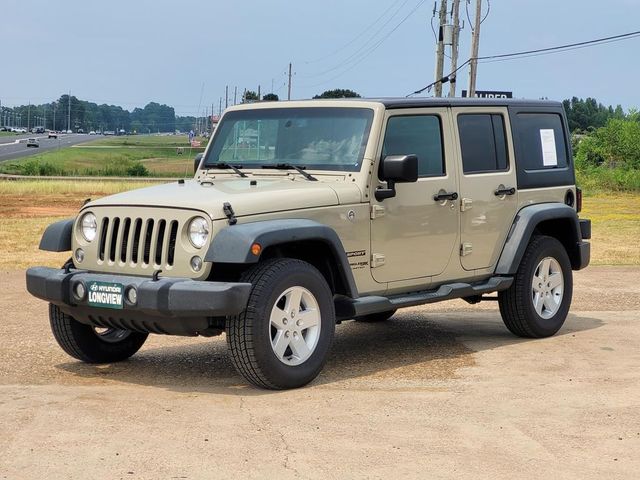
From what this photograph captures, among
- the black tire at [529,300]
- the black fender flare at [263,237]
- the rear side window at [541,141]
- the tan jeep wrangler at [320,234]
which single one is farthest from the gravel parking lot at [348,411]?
the rear side window at [541,141]

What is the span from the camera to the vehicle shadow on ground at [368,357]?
26.9 ft

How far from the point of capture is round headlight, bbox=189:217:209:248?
292 inches

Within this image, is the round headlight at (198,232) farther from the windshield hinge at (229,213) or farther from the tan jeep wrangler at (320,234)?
the windshield hinge at (229,213)

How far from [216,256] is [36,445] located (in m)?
1.71

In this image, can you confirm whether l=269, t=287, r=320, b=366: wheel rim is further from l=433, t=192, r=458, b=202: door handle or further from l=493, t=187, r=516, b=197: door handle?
l=493, t=187, r=516, b=197: door handle

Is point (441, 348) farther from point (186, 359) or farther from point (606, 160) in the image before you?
point (606, 160)

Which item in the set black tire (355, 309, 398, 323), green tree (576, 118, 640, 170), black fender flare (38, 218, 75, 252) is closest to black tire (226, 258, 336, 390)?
black fender flare (38, 218, 75, 252)

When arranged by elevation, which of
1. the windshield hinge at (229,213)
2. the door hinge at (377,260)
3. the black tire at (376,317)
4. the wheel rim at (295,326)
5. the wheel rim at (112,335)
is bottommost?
the black tire at (376,317)

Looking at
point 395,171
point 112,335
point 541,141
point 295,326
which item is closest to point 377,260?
point 395,171

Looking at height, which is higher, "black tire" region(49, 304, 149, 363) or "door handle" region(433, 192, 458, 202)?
"door handle" region(433, 192, 458, 202)

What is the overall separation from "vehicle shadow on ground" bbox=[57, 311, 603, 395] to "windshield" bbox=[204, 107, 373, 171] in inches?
59.7

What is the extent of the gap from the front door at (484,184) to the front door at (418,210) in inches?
6.6

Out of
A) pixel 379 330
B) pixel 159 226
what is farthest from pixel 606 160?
pixel 159 226

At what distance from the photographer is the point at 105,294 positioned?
7.57 metres
